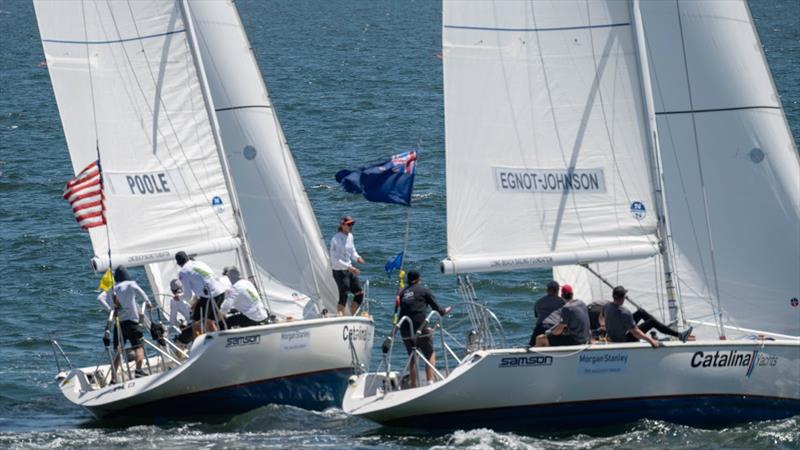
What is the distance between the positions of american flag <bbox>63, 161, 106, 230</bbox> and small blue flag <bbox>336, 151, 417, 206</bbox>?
11.6ft

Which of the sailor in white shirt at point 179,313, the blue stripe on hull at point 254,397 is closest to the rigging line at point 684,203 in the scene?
the blue stripe on hull at point 254,397

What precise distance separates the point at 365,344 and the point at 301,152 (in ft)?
93.0

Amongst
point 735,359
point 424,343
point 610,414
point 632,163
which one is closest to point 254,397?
point 424,343

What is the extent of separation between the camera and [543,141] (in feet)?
70.8

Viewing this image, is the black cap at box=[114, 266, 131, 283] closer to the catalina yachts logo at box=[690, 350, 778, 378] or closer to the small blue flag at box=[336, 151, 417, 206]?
the small blue flag at box=[336, 151, 417, 206]

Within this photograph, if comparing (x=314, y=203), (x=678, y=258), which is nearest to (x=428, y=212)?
(x=314, y=203)

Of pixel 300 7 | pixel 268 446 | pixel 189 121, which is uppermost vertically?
pixel 300 7

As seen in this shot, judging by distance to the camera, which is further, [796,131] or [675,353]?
[796,131]

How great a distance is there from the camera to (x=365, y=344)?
2386cm

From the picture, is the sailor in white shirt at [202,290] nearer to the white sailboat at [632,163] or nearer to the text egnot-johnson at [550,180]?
the white sailboat at [632,163]

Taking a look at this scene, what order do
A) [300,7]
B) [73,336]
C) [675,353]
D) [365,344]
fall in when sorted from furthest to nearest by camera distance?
[300,7] → [73,336] → [365,344] → [675,353]

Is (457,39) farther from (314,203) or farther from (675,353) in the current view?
(314,203)

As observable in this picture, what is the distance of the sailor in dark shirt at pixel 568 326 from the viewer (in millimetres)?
20781

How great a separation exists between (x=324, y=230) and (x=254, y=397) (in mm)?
16375
